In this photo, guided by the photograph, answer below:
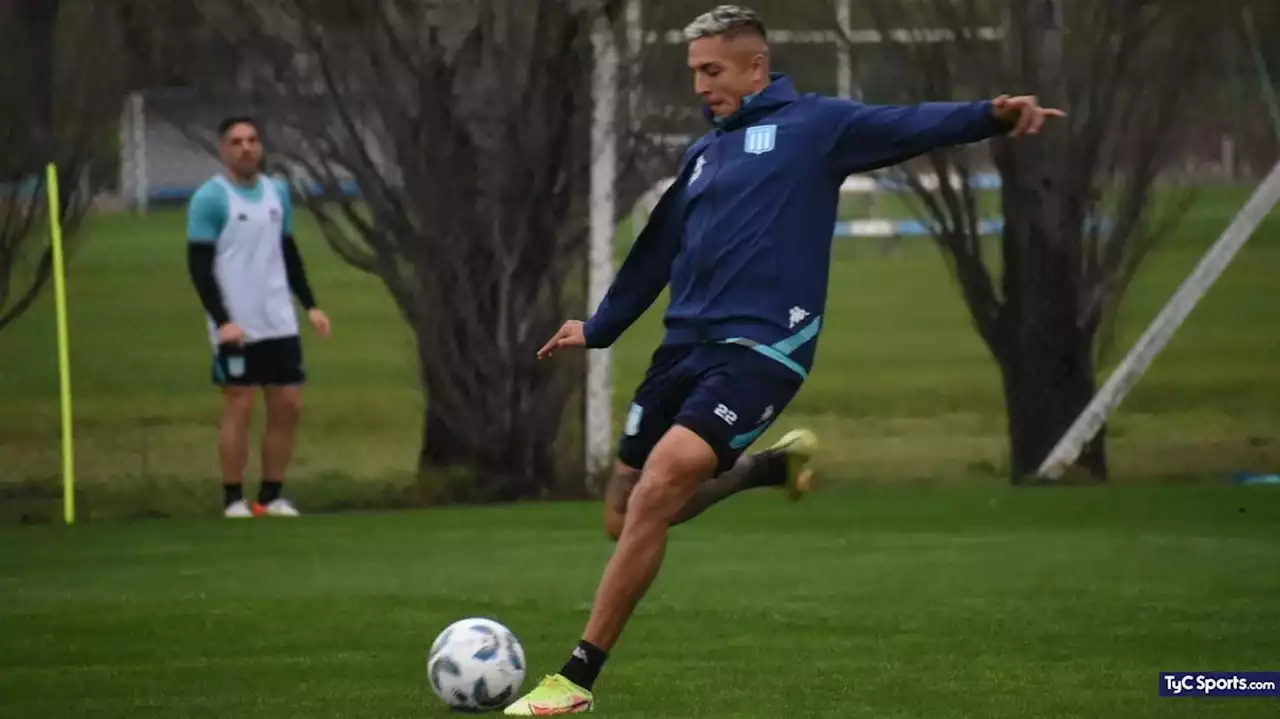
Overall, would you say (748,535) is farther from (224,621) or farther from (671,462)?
(671,462)

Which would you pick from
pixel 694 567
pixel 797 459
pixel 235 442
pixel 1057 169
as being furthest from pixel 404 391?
pixel 797 459

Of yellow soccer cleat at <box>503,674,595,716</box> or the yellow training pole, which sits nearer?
yellow soccer cleat at <box>503,674,595,716</box>

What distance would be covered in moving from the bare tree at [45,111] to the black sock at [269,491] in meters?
1.71

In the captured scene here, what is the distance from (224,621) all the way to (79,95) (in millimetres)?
5079

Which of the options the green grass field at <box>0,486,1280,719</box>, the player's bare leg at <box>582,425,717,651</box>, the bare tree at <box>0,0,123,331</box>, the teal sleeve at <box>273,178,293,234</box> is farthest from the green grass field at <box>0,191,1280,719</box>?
the teal sleeve at <box>273,178,293,234</box>

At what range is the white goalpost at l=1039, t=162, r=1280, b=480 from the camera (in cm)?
1254

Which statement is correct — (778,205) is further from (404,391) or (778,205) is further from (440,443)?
(404,391)

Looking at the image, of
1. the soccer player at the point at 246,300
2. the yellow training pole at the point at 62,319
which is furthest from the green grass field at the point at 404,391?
the soccer player at the point at 246,300

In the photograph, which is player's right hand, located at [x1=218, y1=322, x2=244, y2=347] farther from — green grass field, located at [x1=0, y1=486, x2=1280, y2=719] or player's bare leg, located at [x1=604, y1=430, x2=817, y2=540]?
player's bare leg, located at [x1=604, y1=430, x2=817, y2=540]

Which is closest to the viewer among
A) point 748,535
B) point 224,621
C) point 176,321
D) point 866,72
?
point 224,621

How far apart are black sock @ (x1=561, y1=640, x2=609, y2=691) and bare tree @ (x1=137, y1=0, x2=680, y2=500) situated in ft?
21.6

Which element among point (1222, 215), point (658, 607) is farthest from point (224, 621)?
point (1222, 215)

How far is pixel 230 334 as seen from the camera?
1173cm

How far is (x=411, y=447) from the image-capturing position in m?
15.5
